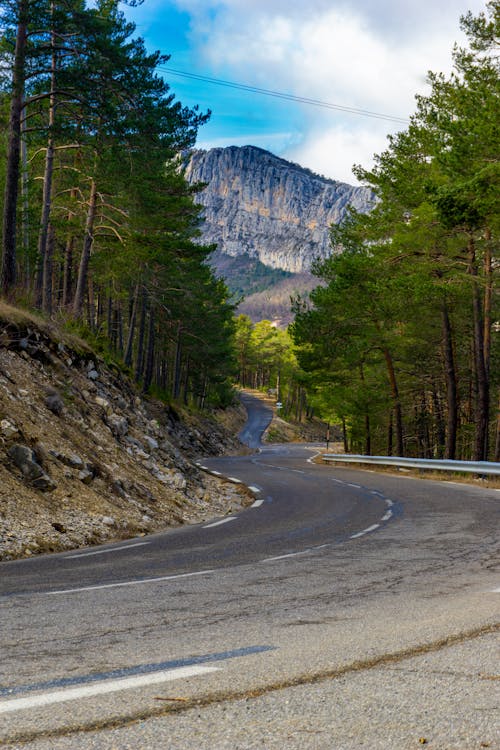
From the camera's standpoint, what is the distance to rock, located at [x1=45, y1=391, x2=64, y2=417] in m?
14.8

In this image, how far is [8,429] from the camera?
11750mm

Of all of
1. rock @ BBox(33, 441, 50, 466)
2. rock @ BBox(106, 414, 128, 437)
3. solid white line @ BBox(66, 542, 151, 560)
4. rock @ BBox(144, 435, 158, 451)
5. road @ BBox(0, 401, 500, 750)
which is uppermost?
rock @ BBox(106, 414, 128, 437)

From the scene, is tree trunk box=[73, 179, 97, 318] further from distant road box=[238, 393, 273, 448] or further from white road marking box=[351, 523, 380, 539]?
distant road box=[238, 393, 273, 448]

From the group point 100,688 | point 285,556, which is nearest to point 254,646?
point 100,688

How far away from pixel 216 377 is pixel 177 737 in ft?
211

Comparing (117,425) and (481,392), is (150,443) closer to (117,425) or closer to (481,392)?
(117,425)

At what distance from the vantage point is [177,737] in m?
2.71

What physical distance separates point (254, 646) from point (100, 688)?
4.03ft

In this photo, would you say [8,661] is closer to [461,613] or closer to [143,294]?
[461,613]

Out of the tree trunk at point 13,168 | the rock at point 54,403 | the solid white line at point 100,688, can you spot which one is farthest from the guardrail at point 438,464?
the solid white line at point 100,688

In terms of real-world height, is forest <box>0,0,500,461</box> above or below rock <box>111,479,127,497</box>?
above

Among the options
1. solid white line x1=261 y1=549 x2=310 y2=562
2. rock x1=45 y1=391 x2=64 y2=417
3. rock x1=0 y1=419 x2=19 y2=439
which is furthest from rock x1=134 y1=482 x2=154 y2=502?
solid white line x1=261 y1=549 x2=310 y2=562

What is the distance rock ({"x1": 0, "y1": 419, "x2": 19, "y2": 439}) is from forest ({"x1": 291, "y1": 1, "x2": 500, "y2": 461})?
13.1 metres

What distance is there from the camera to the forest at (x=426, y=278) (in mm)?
18938
